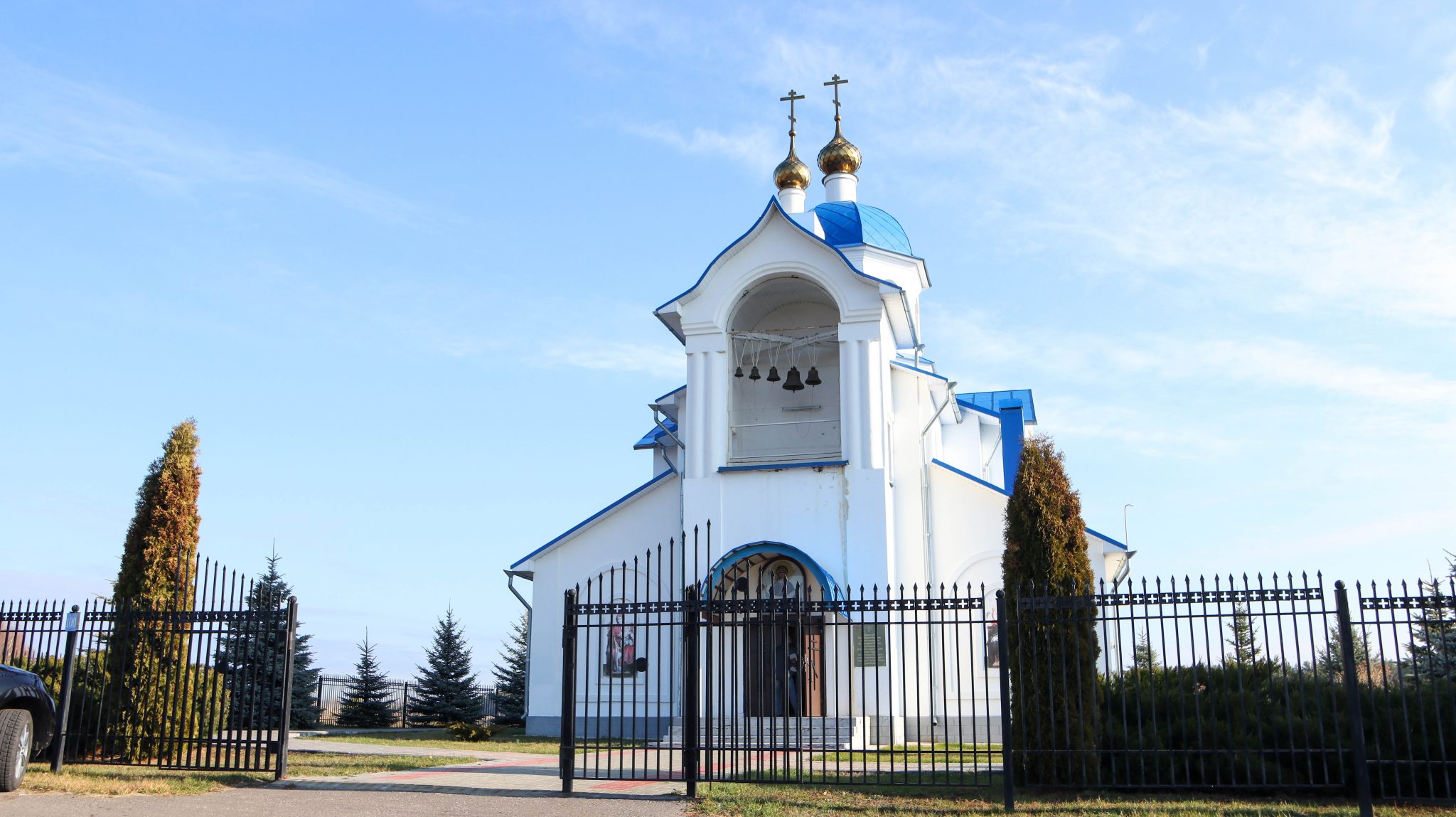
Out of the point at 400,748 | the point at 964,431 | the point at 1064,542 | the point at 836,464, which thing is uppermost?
the point at 964,431

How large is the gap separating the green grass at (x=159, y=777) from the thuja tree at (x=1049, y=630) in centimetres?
742

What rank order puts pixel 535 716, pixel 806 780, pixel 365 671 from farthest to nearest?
pixel 365 671
pixel 535 716
pixel 806 780

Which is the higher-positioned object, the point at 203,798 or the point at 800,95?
the point at 800,95

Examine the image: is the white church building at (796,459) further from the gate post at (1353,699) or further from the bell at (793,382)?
the gate post at (1353,699)

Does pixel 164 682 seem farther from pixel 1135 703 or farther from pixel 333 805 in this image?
pixel 1135 703

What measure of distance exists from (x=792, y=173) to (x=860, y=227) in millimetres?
2588

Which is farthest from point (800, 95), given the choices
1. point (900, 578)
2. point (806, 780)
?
point (806, 780)

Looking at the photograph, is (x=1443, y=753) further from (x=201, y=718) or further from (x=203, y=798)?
(x=201, y=718)

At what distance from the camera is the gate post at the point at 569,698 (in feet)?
37.4

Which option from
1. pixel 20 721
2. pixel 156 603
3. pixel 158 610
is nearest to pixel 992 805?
pixel 20 721

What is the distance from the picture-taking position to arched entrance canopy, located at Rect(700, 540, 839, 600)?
65.5 ft

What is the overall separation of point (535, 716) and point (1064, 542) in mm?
14002

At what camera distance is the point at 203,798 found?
10.7 m

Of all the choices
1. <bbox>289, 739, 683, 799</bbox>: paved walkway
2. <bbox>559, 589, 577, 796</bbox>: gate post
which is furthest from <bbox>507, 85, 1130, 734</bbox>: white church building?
<bbox>559, 589, 577, 796</bbox>: gate post
